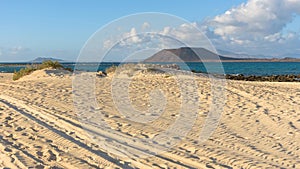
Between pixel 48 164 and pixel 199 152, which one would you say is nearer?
pixel 48 164

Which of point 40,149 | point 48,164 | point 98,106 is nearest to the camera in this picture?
point 48,164

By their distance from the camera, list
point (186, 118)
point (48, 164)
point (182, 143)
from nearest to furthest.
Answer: point (48, 164) → point (182, 143) → point (186, 118)

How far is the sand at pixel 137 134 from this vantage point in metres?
6.24

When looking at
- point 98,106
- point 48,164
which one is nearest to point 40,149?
point 48,164

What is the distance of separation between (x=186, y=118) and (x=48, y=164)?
15.4 ft

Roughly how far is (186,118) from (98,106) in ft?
9.11

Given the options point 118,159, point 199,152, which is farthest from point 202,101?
point 118,159

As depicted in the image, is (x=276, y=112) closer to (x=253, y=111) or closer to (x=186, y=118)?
(x=253, y=111)

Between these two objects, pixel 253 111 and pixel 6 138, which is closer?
pixel 6 138

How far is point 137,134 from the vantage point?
7852 millimetres

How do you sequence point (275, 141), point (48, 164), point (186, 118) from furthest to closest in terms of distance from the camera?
point (186, 118) → point (275, 141) → point (48, 164)

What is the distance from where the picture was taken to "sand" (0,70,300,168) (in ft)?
20.5

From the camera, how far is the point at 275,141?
7.98 metres

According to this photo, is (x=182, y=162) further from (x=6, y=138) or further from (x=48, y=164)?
(x=6, y=138)
